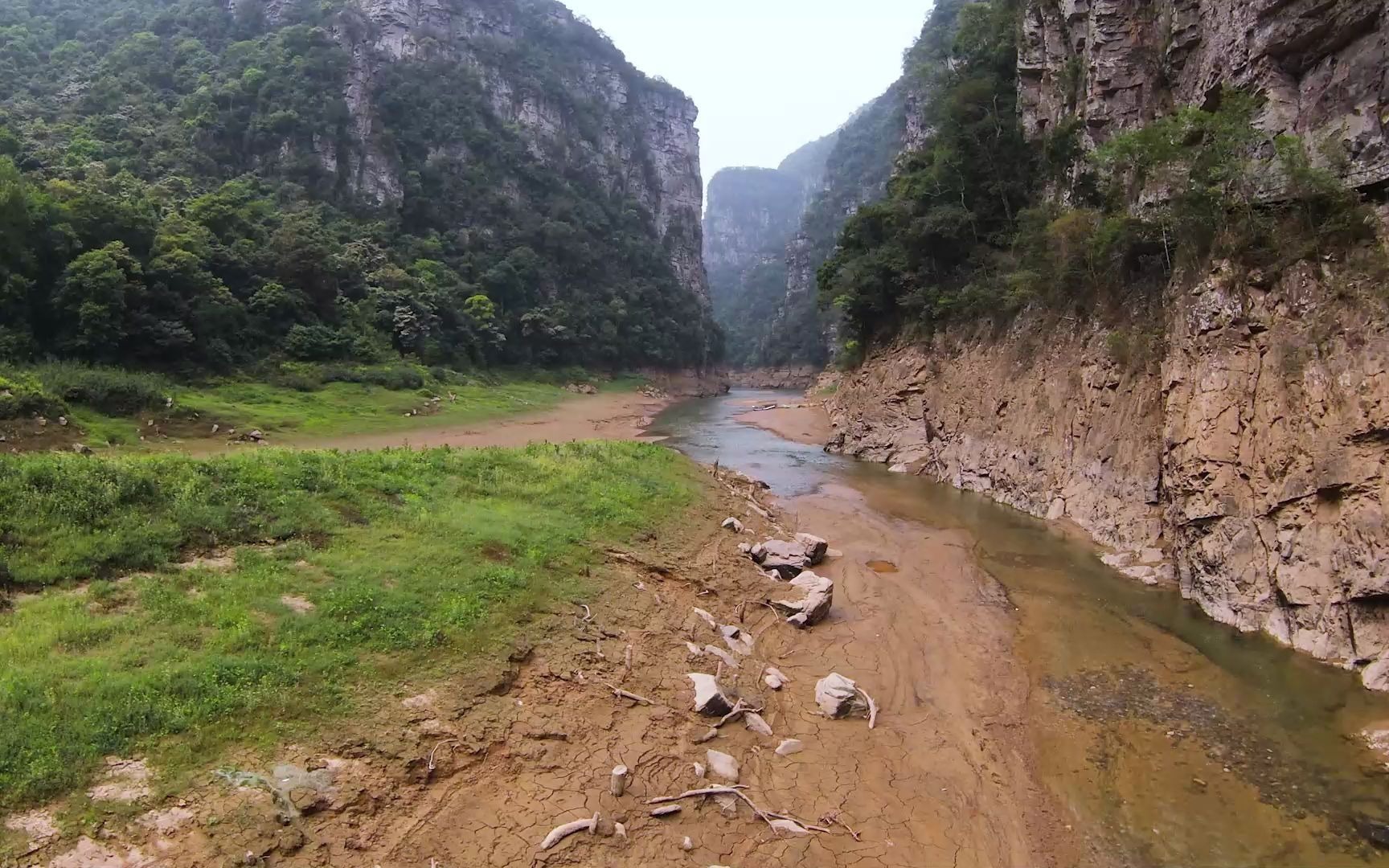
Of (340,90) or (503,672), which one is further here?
(340,90)

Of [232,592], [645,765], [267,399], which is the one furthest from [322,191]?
[645,765]

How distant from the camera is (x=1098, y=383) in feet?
67.9

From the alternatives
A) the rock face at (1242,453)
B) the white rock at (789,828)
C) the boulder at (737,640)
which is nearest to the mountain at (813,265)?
the rock face at (1242,453)

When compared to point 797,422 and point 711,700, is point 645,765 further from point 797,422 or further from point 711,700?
point 797,422

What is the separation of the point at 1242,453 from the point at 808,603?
29.9 feet

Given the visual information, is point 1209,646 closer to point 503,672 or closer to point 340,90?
point 503,672

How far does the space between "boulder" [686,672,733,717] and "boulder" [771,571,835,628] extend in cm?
359

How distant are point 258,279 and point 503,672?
41.4 m

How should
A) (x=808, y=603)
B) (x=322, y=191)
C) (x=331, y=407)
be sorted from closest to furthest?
(x=808, y=603) < (x=331, y=407) < (x=322, y=191)

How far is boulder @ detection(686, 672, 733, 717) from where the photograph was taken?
29.9 feet

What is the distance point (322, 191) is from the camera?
6250 cm

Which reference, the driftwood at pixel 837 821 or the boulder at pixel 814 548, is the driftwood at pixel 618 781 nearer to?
the driftwood at pixel 837 821

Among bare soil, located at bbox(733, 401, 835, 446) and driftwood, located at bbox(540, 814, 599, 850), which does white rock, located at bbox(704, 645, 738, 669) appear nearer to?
driftwood, located at bbox(540, 814, 599, 850)

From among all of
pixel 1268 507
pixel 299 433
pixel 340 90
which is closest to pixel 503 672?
pixel 1268 507
